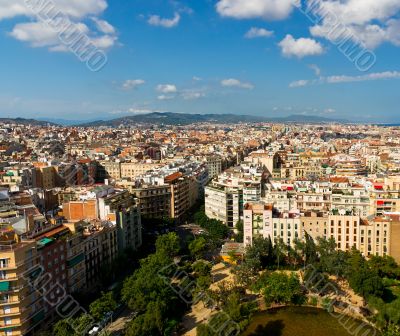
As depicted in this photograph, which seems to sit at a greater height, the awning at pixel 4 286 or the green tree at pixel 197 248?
the awning at pixel 4 286

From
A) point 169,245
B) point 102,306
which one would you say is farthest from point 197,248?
point 102,306

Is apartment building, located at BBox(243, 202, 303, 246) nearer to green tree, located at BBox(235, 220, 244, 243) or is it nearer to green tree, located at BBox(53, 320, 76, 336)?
green tree, located at BBox(235, 220, 244, 243)

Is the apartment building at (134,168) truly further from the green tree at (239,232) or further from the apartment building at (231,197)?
the green tree at (239,232)

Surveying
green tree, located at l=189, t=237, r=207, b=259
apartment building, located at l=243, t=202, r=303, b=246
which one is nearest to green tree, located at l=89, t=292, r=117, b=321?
green tree, located at l=189, t=237, r=207, b=259

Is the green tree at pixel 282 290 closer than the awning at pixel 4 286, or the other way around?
the awning at pixel 4 286

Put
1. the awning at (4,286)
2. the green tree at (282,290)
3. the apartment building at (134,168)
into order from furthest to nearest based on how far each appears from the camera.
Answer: the apartment building at (134,168) < the green tree at (282,290) < the awning at (4,286)

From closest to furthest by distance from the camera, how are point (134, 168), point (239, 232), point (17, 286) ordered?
point (17, 286), point (239, 232), point (134, 168)

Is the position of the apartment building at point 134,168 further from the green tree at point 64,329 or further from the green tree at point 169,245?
the green tree at point 64,329

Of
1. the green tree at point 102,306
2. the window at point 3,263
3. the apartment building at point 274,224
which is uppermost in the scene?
the window at point 3,263

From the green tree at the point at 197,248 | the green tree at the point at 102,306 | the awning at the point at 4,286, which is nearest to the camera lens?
the awning at the point at 4,286

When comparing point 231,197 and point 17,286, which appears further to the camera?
point 231,197

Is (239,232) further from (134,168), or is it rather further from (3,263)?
(134,168)

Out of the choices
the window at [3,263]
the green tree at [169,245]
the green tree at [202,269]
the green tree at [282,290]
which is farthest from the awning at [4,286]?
the green tree at [282,290]
